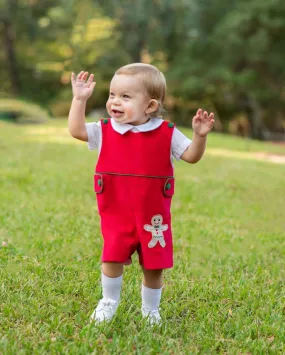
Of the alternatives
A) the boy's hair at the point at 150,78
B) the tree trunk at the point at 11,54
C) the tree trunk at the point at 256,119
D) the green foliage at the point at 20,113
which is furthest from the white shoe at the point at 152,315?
the tree trunk at the point at 11,54

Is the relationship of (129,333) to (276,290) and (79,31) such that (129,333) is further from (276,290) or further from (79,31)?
(79,31)

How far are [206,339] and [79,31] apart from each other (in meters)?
25.7

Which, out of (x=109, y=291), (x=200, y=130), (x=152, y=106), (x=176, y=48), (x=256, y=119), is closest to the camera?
(x=200, y=130)

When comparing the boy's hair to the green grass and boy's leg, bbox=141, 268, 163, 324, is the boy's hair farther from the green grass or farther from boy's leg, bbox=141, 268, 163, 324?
the green grass

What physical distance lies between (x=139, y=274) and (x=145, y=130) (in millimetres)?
1442

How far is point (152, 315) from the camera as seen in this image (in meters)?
3.02

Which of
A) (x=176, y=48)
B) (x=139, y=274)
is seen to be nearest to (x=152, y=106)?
(x=139, y=274)

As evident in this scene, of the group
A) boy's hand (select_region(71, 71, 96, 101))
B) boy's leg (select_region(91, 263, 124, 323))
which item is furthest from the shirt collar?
boy's leg (select_region(91, 263, 124, 323))

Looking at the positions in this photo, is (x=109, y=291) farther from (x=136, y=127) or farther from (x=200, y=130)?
(x=200, y=130)

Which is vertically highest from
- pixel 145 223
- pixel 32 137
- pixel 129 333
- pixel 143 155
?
pixel 143 155

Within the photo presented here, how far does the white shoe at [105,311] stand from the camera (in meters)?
2.93

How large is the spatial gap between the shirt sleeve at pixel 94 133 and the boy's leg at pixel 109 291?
0.67 m

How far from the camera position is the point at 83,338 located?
8.86ft

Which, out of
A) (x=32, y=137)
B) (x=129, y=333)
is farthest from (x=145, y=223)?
(x=32, y=137)
